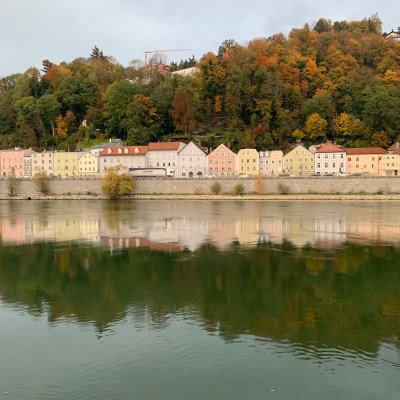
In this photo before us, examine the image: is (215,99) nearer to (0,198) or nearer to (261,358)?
(0,198)

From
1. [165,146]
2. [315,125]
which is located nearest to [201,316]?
[165,146]

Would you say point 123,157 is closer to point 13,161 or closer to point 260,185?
point 13,161

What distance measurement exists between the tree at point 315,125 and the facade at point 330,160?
4186 millimetres

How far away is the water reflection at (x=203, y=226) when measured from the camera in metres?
21.0

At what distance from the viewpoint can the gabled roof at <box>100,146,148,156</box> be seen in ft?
172

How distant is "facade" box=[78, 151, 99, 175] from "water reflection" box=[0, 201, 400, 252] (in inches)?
721

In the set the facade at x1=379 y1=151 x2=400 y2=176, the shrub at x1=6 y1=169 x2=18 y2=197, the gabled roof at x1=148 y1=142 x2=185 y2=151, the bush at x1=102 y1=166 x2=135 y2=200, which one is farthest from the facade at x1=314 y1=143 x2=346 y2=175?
the shrub at x1=6 y1=169 x2=18 y2=197

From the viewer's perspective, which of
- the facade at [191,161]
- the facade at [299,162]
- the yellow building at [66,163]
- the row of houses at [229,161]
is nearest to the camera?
the row of houses at [229,161]

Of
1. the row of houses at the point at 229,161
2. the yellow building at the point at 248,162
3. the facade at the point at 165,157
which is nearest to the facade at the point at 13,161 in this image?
the row of houses at the point at 229,161

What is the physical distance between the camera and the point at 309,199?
43000 mm

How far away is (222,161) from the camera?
167 ft

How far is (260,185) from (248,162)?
18.3ft

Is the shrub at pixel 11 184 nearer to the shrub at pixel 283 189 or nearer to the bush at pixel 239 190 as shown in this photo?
the bush at pixel 239 190

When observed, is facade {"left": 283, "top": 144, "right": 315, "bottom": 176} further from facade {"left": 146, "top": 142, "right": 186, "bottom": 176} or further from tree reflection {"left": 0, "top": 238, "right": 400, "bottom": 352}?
tree reflection {"left": 0, "top": 238, "right": 400, "bottom": 352}
